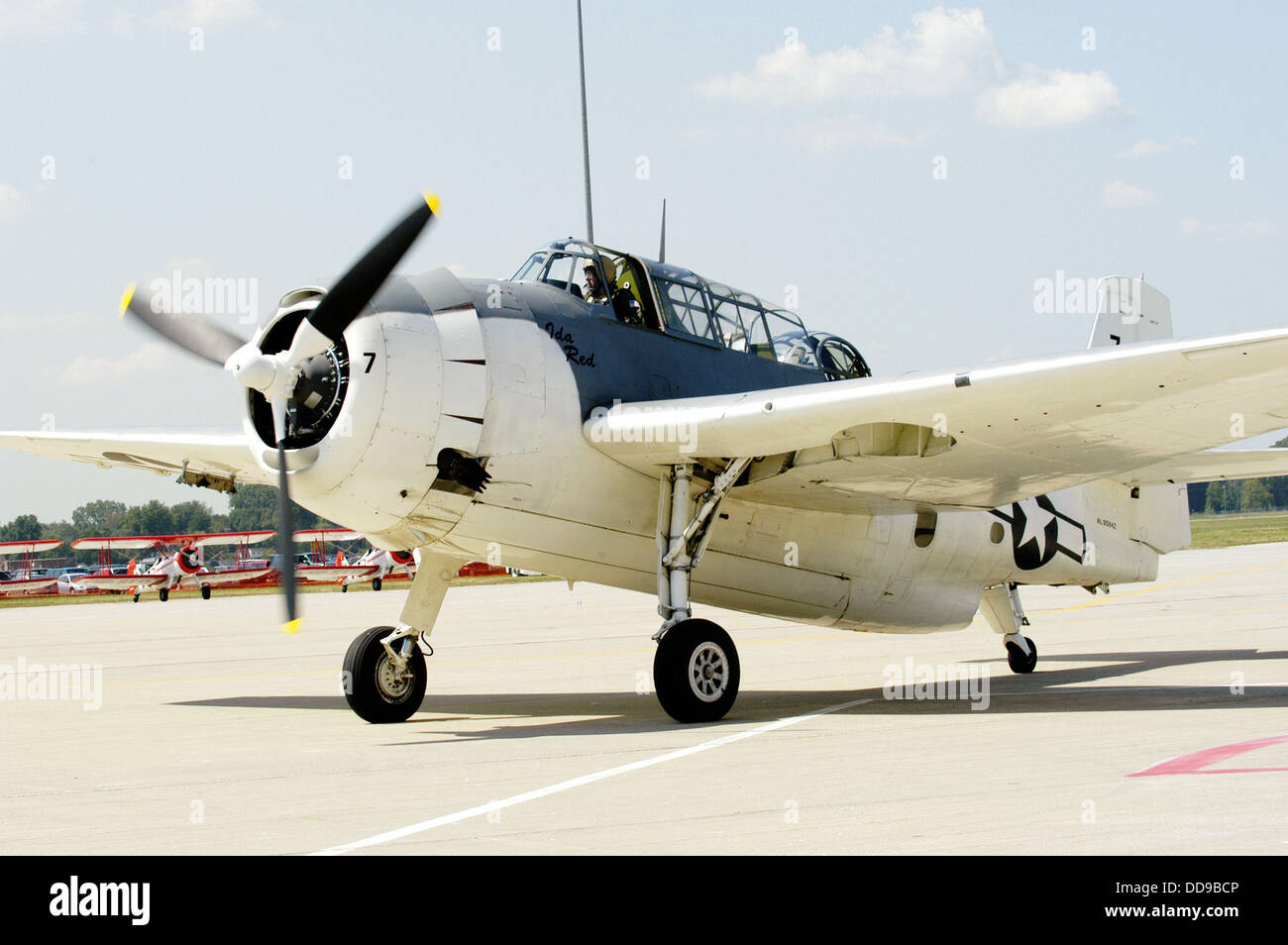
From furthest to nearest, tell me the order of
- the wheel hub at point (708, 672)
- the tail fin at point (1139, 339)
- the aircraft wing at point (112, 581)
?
the aircraft wing at point (112, 581)
the tail fin at point (1139, 339)
the wheel hub at point (708, 672)

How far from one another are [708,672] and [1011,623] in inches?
287

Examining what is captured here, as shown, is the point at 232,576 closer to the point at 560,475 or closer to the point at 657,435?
the point at 560,475

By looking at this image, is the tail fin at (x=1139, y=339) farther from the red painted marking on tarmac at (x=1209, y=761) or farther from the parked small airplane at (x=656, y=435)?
the red painted marking on tarmac at (x=1209, y=761)

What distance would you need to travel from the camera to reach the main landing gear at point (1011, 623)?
16.5 metres

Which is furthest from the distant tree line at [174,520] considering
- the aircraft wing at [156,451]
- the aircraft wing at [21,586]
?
the aircraft wing at [156,451]

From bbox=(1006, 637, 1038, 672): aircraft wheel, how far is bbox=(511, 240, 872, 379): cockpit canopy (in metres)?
5.08

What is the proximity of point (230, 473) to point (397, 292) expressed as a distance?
5463 millimetres

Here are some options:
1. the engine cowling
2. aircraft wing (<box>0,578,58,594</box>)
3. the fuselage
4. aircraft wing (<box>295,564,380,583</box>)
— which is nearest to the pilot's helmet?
the fuselage

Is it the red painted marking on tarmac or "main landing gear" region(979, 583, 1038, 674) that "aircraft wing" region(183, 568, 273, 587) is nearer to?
"main landing gear" region(979, 583, 1038, 674)

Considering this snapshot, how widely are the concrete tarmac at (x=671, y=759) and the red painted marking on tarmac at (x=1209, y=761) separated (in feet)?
0.10

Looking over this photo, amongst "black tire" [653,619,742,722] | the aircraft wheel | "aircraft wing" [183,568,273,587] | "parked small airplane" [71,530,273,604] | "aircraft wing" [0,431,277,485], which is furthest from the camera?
"aircraft wing" [183,568,273,587]

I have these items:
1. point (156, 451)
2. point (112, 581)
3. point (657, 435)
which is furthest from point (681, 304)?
point (112, 581)

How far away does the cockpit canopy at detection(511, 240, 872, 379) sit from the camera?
463 inches
